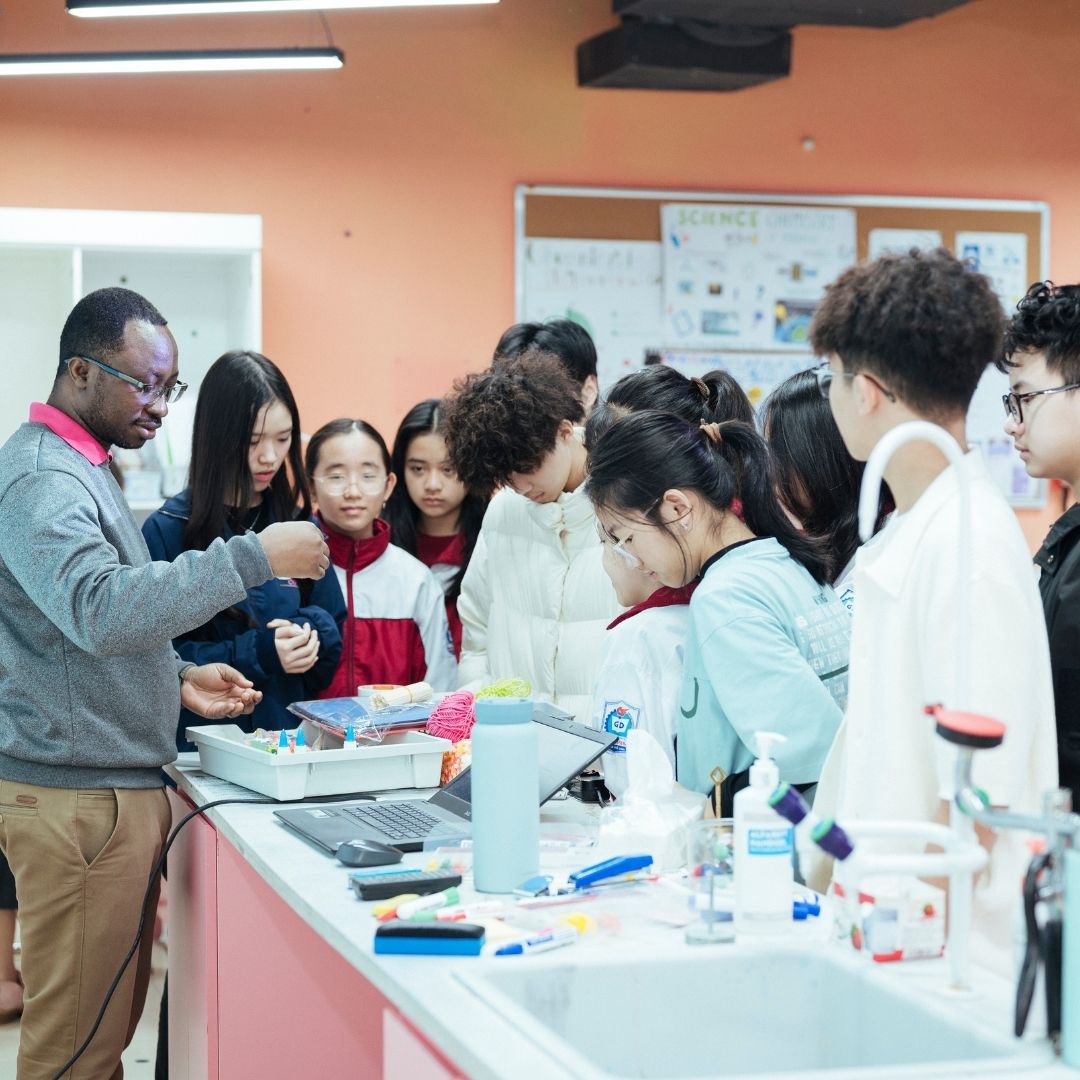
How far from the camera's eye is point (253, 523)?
2.83 metres

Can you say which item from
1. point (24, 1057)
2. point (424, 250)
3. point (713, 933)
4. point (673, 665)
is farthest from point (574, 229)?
point (713, 933)

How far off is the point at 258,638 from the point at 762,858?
1499 millimetres

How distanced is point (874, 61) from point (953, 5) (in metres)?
0.79

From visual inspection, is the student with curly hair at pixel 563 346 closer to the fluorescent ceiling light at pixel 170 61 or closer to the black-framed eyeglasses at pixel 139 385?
the black-framed eyeglasses at pixel 139 385

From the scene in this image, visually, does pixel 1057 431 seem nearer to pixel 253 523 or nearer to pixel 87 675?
pixel 87 675

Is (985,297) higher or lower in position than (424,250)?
lower

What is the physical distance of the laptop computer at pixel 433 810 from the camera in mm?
1812

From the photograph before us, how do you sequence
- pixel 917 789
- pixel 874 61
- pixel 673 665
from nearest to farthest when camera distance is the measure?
pixel 917 789 < pixel 673 665 < pixel 874 61

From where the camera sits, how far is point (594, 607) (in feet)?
8.83

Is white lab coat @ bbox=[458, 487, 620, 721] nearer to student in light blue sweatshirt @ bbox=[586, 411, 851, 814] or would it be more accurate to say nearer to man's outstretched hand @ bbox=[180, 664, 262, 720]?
man's outstretched hand @ bbox=[180, 664, 262, 720]

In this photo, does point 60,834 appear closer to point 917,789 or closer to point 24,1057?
point 24,1057

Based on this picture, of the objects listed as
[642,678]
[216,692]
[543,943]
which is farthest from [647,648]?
[216,692]

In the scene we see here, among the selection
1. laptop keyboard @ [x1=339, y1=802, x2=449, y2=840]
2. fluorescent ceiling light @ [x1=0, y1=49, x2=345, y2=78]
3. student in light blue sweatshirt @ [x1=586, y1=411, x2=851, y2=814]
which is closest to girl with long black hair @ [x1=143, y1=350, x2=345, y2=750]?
laptop keyboard @ [x1=339, y1=802, x2=449, y2=840]

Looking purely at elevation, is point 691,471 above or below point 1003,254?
below
